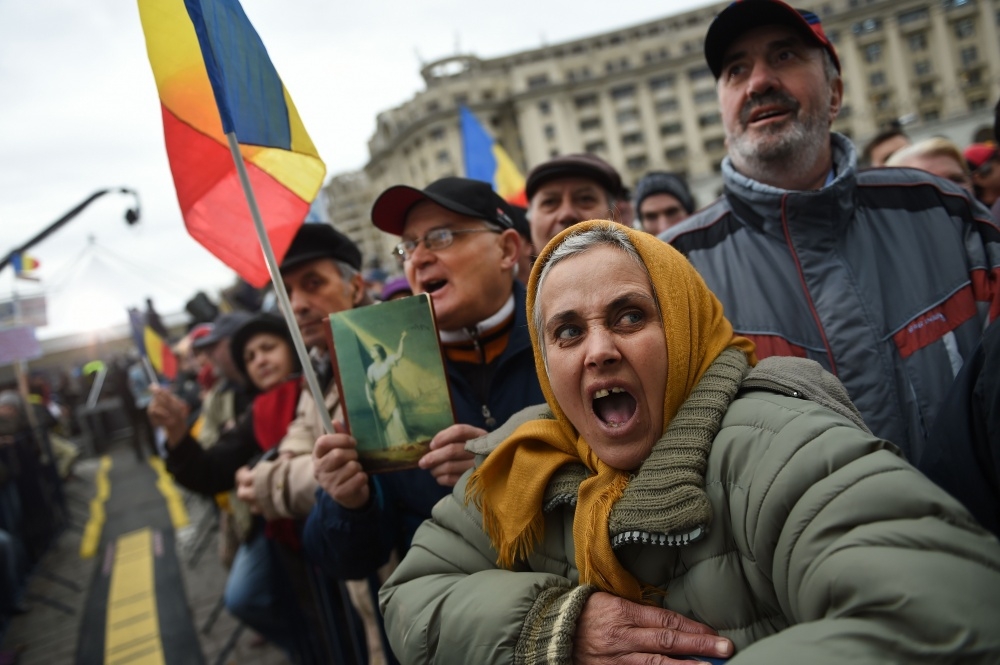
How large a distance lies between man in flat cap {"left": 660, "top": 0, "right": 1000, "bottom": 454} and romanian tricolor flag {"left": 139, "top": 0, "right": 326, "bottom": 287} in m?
1.56

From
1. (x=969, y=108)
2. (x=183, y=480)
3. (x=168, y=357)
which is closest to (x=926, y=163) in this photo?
(x=183, y=480)

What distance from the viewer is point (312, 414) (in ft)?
9.91

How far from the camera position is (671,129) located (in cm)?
7712

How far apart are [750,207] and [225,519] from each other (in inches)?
165

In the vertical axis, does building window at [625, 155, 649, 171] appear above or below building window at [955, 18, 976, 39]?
below

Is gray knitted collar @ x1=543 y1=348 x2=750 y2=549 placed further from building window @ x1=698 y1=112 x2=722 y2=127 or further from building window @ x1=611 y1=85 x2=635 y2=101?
building window @ x1=611 y1=85 x2=635 y2=101

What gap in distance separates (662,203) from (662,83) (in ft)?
262

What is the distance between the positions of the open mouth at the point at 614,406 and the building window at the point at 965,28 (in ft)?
276

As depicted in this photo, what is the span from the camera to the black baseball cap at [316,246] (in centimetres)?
303

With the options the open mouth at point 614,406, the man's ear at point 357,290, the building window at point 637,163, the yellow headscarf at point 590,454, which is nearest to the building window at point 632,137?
the building window at point 637,163

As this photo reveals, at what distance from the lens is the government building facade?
66562 mm

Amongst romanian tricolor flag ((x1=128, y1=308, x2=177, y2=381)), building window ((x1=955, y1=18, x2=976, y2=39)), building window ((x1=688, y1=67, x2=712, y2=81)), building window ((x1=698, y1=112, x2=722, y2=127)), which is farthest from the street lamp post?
building window ((x1=955, y1=18, x2=976, y2=39))

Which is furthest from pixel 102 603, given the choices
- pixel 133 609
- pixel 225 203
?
pixel 225 203

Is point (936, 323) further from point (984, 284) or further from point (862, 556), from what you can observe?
point (862, 556)
